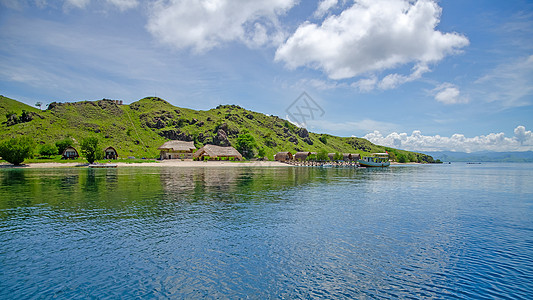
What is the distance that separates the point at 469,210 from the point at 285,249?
27.5 m

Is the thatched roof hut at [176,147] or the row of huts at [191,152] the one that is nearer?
the thatched roof hut at [176,147]

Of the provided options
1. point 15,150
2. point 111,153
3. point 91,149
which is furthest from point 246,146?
point 15,150

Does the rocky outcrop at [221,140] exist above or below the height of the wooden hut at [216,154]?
above

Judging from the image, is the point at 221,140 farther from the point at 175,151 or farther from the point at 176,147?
the point at 175,151

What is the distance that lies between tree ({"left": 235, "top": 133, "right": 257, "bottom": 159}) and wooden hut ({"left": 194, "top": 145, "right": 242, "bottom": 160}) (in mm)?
12240

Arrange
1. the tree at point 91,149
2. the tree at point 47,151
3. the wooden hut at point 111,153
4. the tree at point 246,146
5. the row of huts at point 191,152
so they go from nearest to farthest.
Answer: the tree at point 91,149, the tree at point 47,151, the wooden hut at point 111,153, the row of huts at point 191,152, the tree at point 246,146

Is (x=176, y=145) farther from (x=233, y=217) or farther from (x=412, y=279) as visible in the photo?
(x=412, y=279)

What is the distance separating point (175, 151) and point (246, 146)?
46.4 meters

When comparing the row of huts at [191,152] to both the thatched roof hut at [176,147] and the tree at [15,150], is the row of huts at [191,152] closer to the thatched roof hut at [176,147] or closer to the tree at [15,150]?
the thatched roof hut at [176,147]

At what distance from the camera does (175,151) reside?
157250mm

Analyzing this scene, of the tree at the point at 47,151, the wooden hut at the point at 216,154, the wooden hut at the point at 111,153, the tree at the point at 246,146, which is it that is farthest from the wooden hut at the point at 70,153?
the tree at the point at 246,146

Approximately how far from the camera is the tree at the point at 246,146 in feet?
584

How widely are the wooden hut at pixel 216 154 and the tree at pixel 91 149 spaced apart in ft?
176

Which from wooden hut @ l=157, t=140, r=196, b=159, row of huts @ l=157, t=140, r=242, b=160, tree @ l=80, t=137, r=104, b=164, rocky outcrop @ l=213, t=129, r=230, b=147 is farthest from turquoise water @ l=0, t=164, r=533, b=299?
rocky outcrop @ l=213, t=129, r=230, b=147
